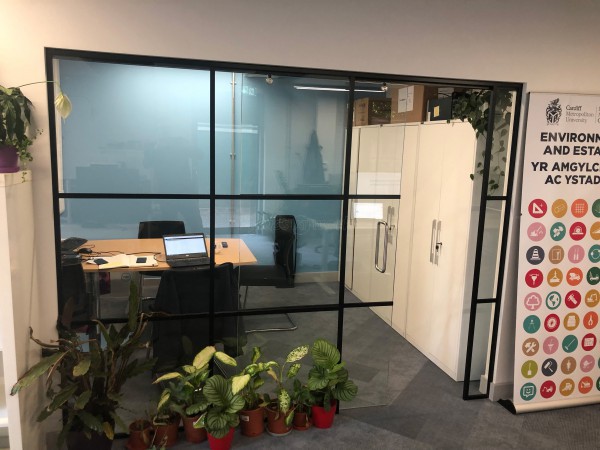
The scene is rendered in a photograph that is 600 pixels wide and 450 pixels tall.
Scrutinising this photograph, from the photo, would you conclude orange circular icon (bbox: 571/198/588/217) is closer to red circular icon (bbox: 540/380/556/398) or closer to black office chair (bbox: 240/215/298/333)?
red circular icon (bbox: 540/380/556/398)

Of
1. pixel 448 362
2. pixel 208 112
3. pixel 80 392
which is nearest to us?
pixel 80 392

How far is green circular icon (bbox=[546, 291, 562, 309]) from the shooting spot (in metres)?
3.35

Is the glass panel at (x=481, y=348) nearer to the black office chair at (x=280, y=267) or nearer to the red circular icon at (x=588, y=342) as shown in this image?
the red circular icon at (x=588, y=342)

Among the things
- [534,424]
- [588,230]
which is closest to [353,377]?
[534,424]

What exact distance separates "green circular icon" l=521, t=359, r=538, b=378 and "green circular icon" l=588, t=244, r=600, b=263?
2.87 feet

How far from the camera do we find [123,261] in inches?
124

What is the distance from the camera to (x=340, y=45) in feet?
9.24

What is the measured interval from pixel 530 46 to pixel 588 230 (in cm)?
138

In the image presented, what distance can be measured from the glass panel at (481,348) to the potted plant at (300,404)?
4.51 ft

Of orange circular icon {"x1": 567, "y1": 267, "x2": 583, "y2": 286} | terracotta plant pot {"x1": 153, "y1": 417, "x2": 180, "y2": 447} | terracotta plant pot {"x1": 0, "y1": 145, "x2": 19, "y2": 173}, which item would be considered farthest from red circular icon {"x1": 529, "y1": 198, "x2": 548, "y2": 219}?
terracotta plant pot {"x1": 0, "y1": 145, "x2": 19, "y2": 173}

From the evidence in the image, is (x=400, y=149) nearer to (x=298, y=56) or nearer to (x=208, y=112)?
(x=298, y=56)

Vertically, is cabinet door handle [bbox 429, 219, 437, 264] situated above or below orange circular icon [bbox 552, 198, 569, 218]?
below

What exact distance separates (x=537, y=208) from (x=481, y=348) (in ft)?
3.92

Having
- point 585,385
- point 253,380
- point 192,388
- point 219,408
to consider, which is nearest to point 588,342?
point 585,385
